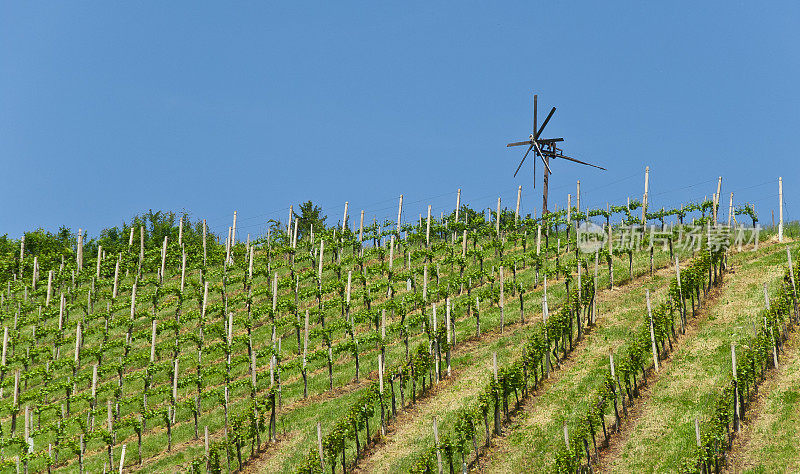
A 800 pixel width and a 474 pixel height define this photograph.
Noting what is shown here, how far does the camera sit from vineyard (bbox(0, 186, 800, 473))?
2400 cm

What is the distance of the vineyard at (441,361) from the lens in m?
24.0

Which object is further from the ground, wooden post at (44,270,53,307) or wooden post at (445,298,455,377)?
wooden post at (44,270,53,307)

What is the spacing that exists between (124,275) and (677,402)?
40808 mm

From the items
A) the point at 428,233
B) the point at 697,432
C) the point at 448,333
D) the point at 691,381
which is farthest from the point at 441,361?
the point at 428,233

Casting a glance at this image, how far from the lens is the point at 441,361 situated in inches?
Result: 1246

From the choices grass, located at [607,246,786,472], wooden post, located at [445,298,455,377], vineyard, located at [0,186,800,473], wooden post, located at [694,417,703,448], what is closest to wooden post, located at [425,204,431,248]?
vineyard, located at [0,186,800,473]

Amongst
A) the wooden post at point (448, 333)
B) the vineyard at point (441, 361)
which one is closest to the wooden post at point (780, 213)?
the vineyard at point (441, 361)

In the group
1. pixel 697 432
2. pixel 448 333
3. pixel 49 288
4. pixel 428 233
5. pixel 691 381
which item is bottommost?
pixel 697 432

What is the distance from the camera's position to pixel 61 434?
29719 mm

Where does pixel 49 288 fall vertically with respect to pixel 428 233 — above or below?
below

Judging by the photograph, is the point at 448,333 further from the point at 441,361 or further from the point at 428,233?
the point at 428,233

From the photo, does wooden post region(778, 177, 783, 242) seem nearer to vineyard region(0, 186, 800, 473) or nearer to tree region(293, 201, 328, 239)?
vineyard region(0, 186, 800, 473)

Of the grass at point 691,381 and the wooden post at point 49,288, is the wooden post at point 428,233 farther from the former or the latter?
the wooden post at point 49,288

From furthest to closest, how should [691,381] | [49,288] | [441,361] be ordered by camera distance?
[49,288], [441,361], [691,381]
